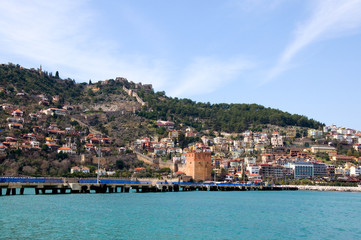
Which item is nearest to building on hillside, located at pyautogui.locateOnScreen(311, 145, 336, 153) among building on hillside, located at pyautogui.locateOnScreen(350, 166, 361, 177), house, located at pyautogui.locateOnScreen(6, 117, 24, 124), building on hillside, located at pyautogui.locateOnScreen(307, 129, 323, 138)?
building on hillside, located at pyautogui.locateOnScreen(307, 129, 323, 138)

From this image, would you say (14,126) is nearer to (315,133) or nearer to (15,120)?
(15,120)

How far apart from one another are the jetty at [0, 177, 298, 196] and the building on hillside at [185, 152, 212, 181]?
13.5m

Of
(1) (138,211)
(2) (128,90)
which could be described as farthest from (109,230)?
(2) (128,90)

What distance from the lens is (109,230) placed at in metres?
26.0

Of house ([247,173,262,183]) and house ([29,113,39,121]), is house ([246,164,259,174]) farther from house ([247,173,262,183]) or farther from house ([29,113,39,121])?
house ([29,113,39,121])

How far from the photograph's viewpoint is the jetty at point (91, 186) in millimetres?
51531

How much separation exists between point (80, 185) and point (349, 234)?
3705 centimetres

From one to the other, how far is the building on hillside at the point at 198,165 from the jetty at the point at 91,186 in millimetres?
13511

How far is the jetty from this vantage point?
5153cm

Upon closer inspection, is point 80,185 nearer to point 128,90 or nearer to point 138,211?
point 138,211

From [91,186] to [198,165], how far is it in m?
48.3

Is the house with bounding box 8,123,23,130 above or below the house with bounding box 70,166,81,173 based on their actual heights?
above

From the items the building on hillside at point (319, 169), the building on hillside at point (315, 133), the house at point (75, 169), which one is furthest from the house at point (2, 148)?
the building on hillside at point (315, 133)

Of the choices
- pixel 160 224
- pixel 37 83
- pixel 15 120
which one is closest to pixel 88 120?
pixel 15 120
